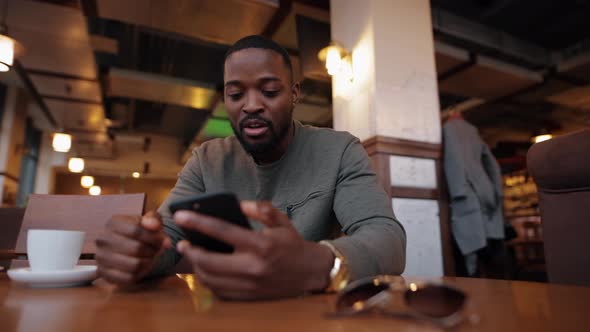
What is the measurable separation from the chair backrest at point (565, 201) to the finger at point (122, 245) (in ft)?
3.55

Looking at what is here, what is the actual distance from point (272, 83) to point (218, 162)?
1.17 feet

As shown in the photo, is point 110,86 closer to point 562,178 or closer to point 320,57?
point 320,57

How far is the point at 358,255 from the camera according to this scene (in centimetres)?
71

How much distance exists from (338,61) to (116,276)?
2809 mm

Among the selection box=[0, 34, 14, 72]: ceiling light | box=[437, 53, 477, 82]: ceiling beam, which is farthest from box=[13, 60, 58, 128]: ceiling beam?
box=[437, 53, 477, 82]: ceiling beam

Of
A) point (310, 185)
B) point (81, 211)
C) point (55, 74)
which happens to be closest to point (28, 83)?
point (55, 74)

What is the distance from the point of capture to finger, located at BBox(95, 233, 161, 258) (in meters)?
0.70

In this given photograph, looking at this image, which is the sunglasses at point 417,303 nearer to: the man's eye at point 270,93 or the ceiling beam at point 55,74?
the man's eye at point 270,93

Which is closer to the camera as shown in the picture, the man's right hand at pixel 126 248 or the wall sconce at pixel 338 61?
the man's right hand at pixel 126 248

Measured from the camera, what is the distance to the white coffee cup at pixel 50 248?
0.74 meters

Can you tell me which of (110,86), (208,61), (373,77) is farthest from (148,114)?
(373,77)

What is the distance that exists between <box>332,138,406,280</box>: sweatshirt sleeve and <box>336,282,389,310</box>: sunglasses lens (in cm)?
15

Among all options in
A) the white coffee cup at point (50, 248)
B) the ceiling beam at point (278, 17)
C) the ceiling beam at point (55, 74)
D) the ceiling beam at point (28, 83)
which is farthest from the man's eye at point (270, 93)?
the ceiling beam at point (28, 83)

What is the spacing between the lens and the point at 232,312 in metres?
0.46
